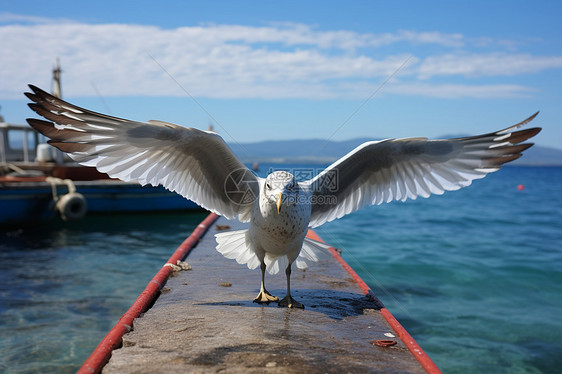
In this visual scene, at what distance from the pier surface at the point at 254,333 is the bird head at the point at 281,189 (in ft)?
2.98

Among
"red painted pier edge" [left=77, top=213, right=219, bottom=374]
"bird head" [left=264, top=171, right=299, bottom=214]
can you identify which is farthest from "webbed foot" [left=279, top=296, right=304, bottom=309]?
"red painted pier edge" [left=77, top=213, right=219, bottom=374]

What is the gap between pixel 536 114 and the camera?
3.61m

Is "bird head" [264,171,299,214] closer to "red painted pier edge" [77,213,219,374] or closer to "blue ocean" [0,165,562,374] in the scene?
"red painted pier edge" [77,213,219,374]

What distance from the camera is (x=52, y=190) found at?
1477 centimetres

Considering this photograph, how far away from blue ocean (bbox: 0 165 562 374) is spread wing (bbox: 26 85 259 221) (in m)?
0.79

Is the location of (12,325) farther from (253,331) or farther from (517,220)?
(517,220)

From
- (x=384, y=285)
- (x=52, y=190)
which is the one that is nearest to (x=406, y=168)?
(x=384, y=285)

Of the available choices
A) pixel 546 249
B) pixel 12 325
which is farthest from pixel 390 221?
pixel 12 325

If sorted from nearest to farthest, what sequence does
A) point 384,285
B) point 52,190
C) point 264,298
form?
1. point 264,298
2. point 384,285
3. point 52,190

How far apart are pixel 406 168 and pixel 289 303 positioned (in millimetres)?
1763

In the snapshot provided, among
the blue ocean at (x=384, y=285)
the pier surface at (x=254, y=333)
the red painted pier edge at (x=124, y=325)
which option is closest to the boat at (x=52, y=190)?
the blue ocean at (x=384, y=285)

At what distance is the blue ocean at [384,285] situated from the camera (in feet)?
21.6

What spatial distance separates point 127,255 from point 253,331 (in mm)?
9280

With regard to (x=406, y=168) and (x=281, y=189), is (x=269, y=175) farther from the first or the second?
(x=406, y=168)
